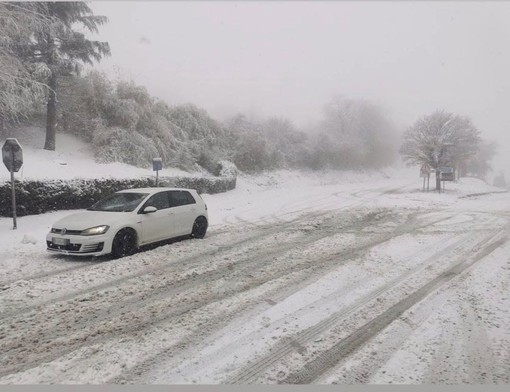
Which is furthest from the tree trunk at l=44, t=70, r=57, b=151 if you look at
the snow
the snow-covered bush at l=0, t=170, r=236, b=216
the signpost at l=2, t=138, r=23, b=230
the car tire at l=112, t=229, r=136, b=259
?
the car tire at l=112, t=229, r=136, b=259

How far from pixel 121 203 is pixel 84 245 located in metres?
1.56

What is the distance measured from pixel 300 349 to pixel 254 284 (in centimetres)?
228

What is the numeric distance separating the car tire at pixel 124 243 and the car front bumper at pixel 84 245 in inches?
5.6

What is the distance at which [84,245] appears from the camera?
7.38 m

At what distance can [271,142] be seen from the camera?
1430 inches

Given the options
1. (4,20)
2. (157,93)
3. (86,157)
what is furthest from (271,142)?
(4,20)

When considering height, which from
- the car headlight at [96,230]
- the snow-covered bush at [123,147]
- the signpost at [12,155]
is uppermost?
the snow-covered bush at [123,147]

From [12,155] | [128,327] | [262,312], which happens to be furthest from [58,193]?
[262,312]

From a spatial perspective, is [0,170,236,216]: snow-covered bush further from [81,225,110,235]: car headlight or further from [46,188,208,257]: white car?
[81,225,110,235]: car headlight

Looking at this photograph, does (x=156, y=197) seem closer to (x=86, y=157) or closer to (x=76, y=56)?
(x=86, y=157)

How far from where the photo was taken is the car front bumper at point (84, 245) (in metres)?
7.38

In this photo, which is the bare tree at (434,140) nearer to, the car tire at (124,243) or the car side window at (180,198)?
the car side window at (180,198)

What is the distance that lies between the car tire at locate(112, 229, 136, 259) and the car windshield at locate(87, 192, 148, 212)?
1.98ft

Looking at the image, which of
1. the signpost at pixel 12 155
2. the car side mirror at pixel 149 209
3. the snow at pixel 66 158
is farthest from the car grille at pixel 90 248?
the snow at pixel 66 158
